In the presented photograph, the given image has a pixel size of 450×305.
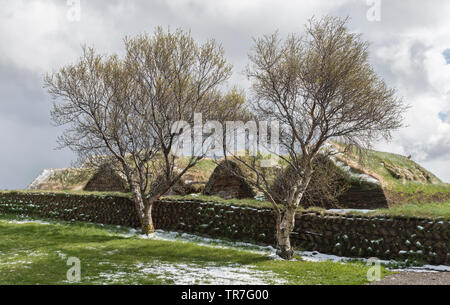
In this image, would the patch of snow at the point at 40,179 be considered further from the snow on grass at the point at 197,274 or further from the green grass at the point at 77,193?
the snow on grass at the point at 197,274

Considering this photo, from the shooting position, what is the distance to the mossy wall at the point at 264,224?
13641 mm

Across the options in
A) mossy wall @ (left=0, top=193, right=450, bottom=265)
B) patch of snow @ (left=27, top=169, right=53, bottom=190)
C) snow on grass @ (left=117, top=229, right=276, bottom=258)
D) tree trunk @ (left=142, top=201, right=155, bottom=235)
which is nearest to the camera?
mossy wall @ (left=0, top=193, right=450, bottom=265)

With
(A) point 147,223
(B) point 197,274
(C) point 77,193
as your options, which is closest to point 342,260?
(B) point 197,274

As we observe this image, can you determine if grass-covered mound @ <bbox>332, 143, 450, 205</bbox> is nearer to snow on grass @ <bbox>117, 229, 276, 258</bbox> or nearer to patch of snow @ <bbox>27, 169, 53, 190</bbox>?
snow on grass @ <bbox>117, 229, 276, 258</bbox>

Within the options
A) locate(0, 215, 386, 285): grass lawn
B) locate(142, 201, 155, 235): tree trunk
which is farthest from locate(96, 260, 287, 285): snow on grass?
locate(142, 201, 155, 235): tree trunk

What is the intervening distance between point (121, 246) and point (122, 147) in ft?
20.5

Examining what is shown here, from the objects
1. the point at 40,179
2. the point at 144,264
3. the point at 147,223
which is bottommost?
the point at 144,264

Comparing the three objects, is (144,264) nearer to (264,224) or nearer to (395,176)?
(264,224)

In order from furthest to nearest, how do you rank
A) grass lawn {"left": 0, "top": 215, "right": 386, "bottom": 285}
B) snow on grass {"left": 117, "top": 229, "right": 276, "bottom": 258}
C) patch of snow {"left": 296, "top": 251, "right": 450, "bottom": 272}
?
1. snow on grass {"left": 117, "top": 229, "right": 276, "bottom": 258}
2. patch of snow {"left": 296, "top": 251, "right": 450, "bottom": 272}
3. grass lawn {"left": 0, "top": 215, "right": 386, "bottom": 285}

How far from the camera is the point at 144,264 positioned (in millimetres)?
11766

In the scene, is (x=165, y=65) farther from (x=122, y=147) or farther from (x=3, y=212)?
(x=3, y=212)

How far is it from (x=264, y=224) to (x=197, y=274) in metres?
7.25

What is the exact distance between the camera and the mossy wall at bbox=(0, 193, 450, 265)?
13641mm
